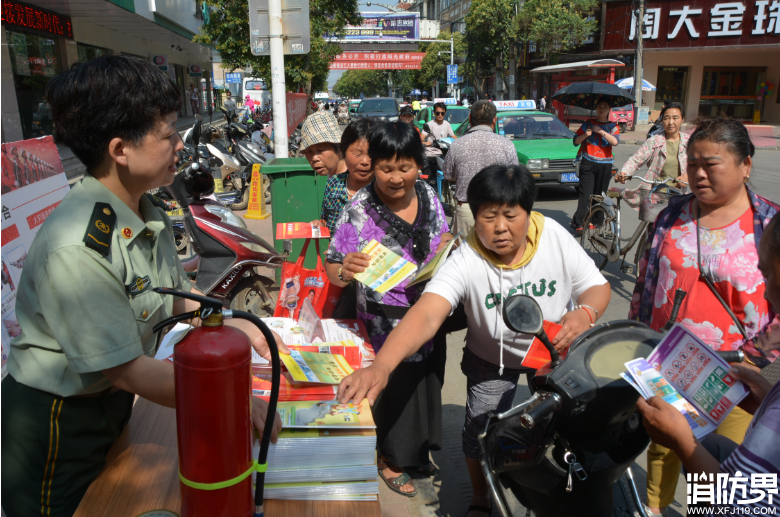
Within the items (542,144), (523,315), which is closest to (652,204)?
(523,315)

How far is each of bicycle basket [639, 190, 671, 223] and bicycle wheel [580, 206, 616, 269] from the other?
977mm

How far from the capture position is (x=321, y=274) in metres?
3.13

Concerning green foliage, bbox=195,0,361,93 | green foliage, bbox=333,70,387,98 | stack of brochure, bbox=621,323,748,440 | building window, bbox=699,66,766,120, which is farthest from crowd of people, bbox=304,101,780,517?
green foliage, bbox=333,70,387,98

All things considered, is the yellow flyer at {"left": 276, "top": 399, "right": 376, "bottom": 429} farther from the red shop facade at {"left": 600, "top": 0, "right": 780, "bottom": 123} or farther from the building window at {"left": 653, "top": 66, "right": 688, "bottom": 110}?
the building window at {"left": 653, "top": 66, "right": 688, "bottom": 110}

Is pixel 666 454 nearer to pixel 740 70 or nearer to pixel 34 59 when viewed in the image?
pixel 34 59

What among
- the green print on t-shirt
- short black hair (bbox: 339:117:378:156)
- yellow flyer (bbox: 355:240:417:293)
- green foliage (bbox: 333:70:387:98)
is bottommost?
the green print on t-shirt

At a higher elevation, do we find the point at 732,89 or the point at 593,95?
the point at 732,89

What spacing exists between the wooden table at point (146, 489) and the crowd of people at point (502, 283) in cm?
32

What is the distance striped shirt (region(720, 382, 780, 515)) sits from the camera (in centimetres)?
111

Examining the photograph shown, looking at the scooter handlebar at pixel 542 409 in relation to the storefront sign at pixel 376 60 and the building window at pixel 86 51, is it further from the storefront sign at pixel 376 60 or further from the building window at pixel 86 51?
the storefront sign at pixel 376 60

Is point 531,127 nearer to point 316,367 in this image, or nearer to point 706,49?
point 316,367

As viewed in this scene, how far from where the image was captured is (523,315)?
4.77ft

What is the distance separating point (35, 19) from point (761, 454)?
16.2 metres

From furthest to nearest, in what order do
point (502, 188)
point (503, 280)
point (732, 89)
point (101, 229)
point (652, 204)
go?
1. point (732, 89)
2. point (652, 204)
3. point (503, 280)
4. point (502, 188)
5. point (101, 229)
